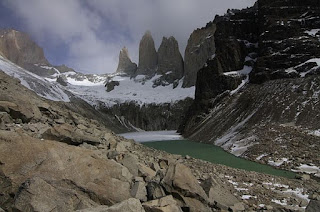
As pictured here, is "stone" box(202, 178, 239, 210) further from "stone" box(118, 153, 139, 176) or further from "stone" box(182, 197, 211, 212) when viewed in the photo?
"stone" box(118, 153, 139, 176)

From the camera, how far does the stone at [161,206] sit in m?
8.04

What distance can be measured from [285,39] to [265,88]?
64.3ft

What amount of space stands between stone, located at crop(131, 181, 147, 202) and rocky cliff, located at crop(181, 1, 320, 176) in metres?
21.7

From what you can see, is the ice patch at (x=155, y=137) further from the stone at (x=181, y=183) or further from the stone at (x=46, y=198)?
the stone at (x=46, y=198)

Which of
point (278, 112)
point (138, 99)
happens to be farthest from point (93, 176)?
point (138, 99)

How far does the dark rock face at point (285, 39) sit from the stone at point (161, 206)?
6626 cm

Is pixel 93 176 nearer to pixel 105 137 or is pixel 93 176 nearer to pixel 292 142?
pixel 105 137

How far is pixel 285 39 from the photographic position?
3110 inches

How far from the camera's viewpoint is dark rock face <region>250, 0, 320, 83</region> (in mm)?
71875

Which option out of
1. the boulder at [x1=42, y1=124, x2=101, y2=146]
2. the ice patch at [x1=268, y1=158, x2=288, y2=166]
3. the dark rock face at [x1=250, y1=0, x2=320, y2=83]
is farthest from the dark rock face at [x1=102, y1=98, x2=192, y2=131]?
the boulder at [x1=42, y1=124, x2=101, y2=146]

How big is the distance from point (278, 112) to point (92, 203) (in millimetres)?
51735

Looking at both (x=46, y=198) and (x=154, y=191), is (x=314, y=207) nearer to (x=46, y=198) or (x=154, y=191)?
(x=154, y=191)

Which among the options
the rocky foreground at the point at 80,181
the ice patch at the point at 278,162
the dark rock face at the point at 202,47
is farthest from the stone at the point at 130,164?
the dark rock face at the point at 202,47

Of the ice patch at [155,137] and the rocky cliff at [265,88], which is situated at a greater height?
the rocky cliff at [265,88]
